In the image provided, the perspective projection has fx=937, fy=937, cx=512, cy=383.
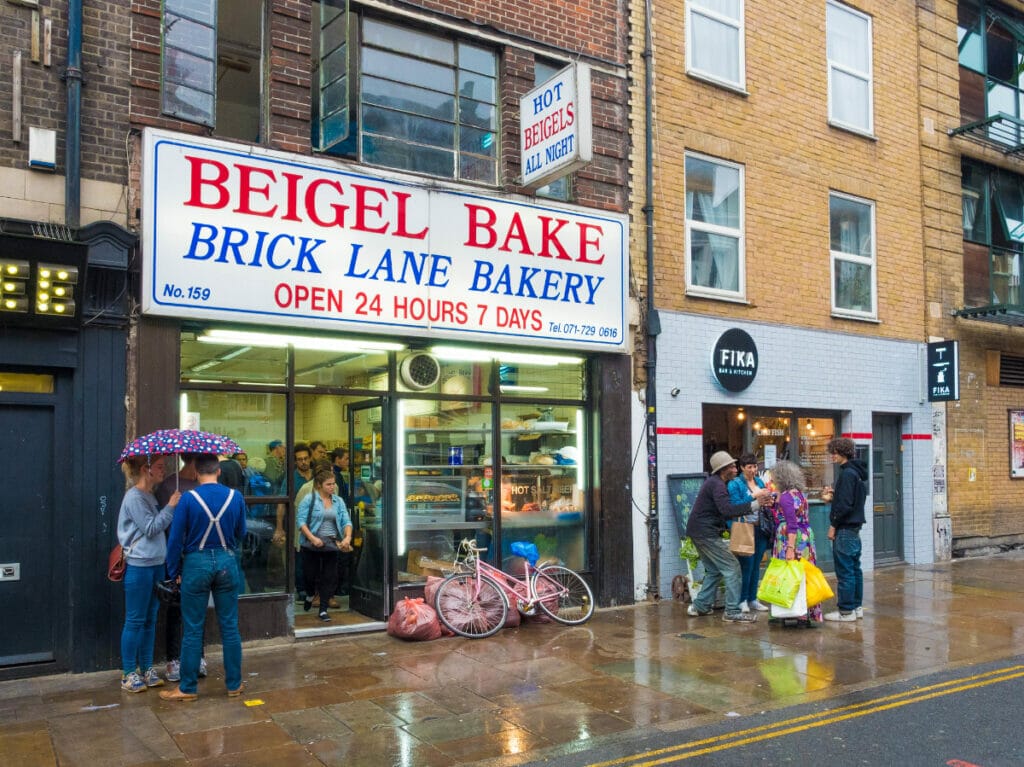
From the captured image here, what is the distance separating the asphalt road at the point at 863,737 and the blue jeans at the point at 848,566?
2.81 metres

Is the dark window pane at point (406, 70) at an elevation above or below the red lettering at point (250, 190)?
above

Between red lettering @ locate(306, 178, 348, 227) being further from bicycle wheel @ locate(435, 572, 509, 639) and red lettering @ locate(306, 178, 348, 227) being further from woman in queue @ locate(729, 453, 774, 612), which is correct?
woman in queue @ locate(729, 453, 774, 612)

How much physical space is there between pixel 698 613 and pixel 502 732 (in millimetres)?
4779

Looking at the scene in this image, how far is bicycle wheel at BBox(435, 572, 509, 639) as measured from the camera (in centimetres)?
937

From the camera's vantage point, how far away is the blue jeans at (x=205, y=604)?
23.1ft

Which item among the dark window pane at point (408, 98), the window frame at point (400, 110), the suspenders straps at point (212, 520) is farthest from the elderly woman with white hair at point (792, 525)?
the suspenders straps at point (212, 520)

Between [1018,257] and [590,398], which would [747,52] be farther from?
[1018,257]

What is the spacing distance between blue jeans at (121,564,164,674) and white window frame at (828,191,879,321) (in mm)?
10437

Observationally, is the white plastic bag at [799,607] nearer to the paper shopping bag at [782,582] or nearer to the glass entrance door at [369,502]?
the paper shopping bag at [782,582]

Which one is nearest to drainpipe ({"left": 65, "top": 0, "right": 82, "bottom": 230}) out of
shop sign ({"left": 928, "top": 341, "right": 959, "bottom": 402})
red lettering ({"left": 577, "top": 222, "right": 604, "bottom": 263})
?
red lettering ({"left": 577, "top": 222, "right": 604, "bottom": 263})

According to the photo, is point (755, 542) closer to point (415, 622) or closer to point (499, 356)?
point (499, 356)

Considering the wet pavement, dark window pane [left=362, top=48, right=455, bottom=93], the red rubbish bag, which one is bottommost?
the wet pavement

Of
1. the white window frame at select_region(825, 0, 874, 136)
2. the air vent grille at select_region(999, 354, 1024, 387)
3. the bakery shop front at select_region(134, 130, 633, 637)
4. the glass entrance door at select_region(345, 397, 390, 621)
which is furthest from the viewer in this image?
the air vent grille at select_region(999, 354, 1024, 387)

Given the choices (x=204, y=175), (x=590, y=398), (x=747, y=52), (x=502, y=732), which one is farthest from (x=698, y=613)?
(x=747, y=52)
